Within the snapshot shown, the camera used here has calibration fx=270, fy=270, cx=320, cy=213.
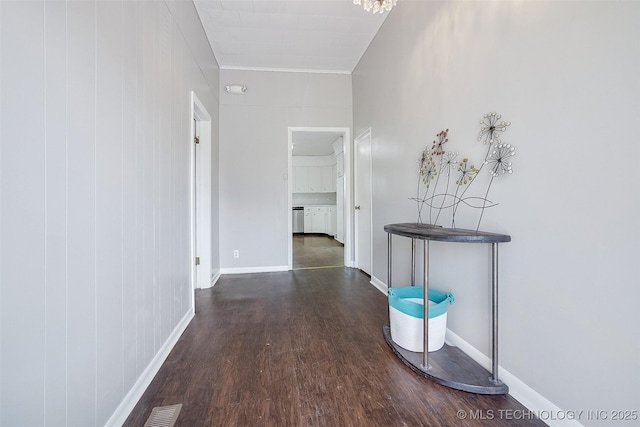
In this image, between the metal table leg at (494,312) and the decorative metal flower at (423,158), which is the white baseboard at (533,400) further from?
the decorative metal flower at (423,158)

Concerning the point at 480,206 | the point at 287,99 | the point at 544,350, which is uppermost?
the point at 287,99

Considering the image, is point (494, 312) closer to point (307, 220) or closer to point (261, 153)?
point (261, 153)

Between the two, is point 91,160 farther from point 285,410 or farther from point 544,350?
point 544,350

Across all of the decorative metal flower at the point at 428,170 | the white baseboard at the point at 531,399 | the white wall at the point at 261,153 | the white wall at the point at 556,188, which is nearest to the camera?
the white wall at the point at 556,188

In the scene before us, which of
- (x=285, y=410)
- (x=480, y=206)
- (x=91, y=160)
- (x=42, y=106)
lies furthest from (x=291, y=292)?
(x=42, y=106)

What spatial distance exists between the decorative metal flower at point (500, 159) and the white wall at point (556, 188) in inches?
1.7

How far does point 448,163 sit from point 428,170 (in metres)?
0.24

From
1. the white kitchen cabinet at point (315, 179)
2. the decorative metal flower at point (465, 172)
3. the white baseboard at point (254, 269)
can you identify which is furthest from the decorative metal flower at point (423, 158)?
the white kitchen cabinet at point (315, 179)

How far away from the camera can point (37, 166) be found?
810 millimetres

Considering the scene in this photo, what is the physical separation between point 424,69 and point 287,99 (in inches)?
91.3

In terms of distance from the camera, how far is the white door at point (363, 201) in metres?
3.59

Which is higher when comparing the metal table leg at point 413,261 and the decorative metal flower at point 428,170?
the decorative metal flower at point 428,170

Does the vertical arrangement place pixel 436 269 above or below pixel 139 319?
above

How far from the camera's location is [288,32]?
311cm
